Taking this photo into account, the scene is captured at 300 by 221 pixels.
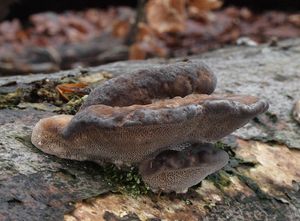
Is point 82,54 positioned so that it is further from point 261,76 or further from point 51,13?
point 261,76

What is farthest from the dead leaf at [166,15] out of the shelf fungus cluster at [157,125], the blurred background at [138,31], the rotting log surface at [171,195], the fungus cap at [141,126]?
the fungus cap at [141,126]

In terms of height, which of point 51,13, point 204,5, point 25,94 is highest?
A: point 25,94

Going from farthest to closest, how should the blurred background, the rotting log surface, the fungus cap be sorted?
the blurred background, the rotting log surface, the fungus cap

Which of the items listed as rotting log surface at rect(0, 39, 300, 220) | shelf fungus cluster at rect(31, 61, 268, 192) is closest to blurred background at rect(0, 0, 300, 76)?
rotting log surface at rect(0, 39, 300, 220)

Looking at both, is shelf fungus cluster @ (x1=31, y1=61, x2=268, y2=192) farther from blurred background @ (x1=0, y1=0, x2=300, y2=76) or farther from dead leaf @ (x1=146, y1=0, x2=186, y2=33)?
dead leaf @ (x1=146, y1=0, x2=186, y2=33)

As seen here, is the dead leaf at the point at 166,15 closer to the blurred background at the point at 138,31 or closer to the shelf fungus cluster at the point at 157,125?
the blurred background at the point at 138,31

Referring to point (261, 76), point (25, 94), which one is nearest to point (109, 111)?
point (25, 94)
